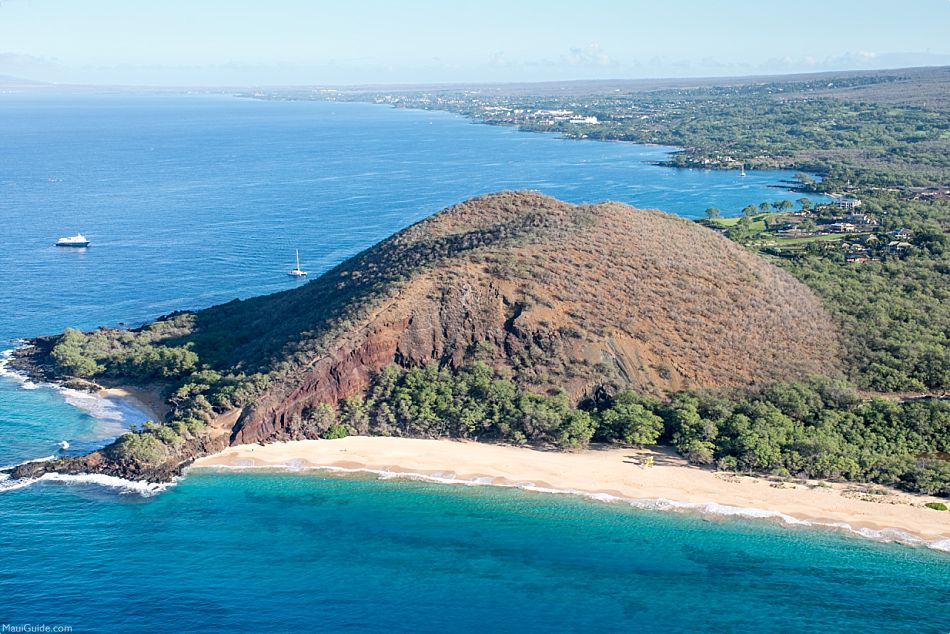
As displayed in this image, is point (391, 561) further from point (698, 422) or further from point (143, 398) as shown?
point (143, 398)

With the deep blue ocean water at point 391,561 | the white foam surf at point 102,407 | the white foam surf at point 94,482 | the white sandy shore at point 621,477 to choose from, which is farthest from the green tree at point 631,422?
the white foam surf at point 102,407

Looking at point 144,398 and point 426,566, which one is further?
point 144,398

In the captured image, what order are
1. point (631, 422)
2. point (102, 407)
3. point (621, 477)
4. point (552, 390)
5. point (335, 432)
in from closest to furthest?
point (621, 477) < point (631, 422) < point (335, 432) < point (552, 390) < point (102, 407)

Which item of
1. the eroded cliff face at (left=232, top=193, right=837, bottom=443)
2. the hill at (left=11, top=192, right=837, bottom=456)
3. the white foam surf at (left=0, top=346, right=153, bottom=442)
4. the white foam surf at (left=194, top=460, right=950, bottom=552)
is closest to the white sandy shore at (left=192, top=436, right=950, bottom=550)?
the white foam surf at (left=194, top=460, right=950, bottom=552)

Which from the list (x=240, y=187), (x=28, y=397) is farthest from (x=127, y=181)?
(x=28, y=397)

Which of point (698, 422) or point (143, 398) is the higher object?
point (698, 422)

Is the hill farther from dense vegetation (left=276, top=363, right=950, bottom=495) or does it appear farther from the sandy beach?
the sandy beach

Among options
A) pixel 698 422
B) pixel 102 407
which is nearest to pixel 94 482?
pixel 102 407

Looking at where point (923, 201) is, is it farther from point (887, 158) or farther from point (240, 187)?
point (240, 187)
